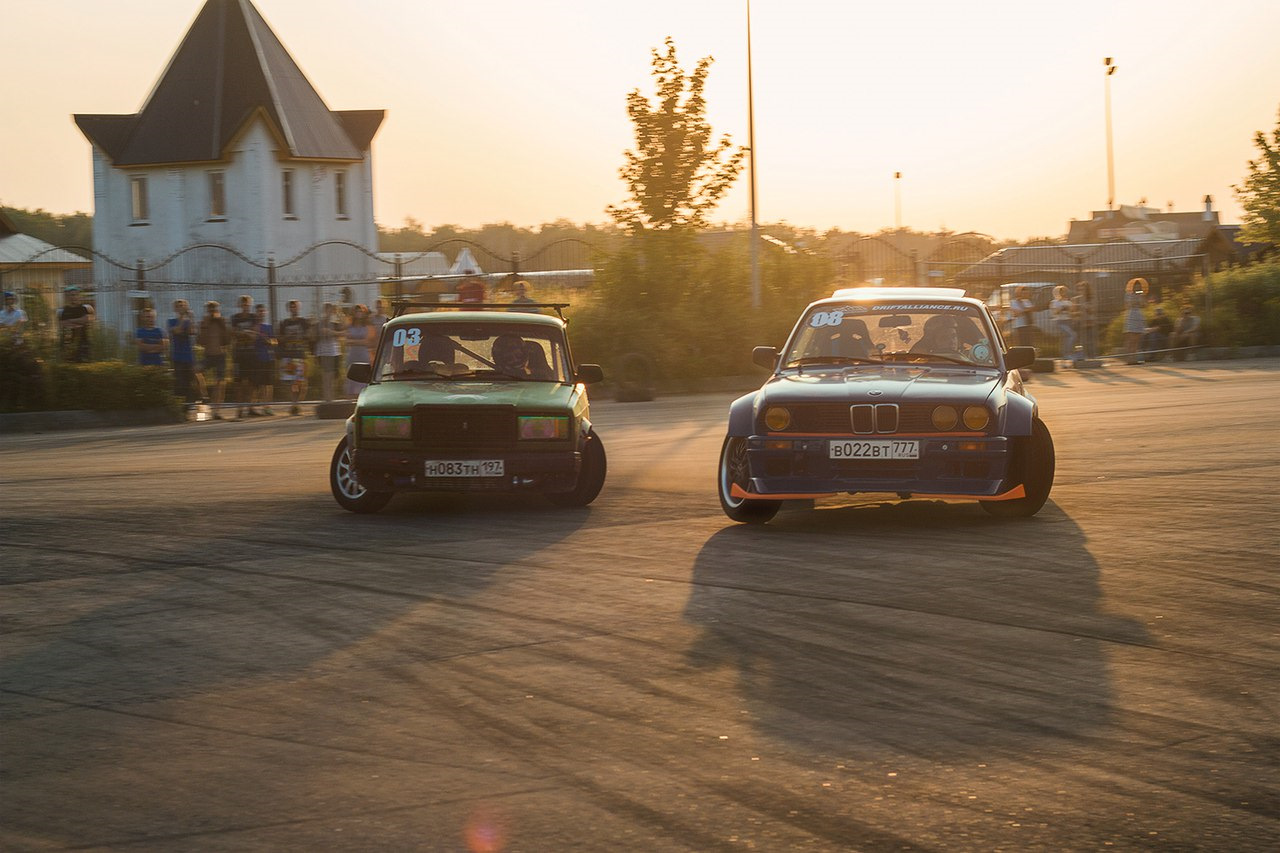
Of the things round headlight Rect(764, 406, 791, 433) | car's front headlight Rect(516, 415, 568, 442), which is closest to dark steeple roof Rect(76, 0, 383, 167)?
car's front headlight Rect(516, 415, 568, 442)

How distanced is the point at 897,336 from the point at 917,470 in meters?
1.65

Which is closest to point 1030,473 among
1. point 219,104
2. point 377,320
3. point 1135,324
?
point 377,320

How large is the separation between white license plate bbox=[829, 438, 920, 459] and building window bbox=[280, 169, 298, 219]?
46.9 m

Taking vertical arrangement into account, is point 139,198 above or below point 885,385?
above

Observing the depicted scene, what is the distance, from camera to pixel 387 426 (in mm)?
11234

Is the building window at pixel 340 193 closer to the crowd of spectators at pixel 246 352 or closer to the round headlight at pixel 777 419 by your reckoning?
the crowd of spectators at pixel 246 352

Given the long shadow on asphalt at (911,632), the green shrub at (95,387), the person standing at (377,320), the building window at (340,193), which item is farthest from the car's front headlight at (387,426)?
the building window at (340,193)

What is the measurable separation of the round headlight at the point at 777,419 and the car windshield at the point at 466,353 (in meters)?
2.73

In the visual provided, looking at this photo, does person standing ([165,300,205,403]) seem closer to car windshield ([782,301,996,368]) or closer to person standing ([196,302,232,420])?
person standing ([196,302,232,420])

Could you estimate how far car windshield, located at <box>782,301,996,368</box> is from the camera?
11.0 metres

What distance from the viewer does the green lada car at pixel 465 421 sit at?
36.8ft

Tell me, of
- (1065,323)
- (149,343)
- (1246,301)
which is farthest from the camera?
(1246,301)

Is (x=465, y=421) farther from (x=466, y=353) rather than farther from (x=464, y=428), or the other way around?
(x=466, y=353)

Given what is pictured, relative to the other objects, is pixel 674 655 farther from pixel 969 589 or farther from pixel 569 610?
pixel 969 589
